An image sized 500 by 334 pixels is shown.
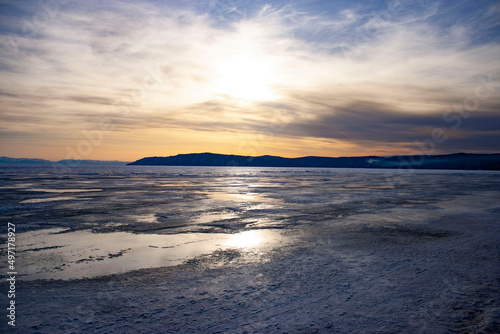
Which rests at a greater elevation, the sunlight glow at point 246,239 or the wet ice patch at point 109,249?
the wet ice patch at point 109,249

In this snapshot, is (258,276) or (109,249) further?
(109,249)

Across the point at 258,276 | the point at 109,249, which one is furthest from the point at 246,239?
the point at 109,249

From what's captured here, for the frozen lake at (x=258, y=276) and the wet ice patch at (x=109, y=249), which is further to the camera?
the wet ice patch at (x=109, y=249)

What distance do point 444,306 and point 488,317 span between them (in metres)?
0.50

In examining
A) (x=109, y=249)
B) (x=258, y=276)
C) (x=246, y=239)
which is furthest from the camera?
(x=246, y=239)

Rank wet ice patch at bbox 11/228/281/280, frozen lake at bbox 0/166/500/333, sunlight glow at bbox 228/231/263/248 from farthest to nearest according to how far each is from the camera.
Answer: sunlight glow at bbox 228/231/263/248
wet ice patch at bbox 11/228/281/280
frozen lake at bbox 0/166/500/333

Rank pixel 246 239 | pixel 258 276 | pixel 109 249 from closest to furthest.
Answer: pixel 258 276
pixel 109 249
pixel 246 239

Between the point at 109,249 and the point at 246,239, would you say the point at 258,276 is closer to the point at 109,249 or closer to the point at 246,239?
the point at 246,239

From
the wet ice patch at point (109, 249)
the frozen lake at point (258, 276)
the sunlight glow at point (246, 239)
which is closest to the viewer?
the frozen lake at point (258, 276)

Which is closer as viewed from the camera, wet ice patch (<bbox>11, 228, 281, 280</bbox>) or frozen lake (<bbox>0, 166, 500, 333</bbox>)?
frozen lake (<bbox>0, 166, 500, 333</bbox>)

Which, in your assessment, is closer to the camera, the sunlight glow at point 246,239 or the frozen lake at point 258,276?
the frozen lake at point 258,276

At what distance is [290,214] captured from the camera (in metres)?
12.7

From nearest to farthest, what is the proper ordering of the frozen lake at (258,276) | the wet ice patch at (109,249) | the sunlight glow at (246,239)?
the frozen lake at (258,276) → the wet ice patch at (109,249) → the sunlight glow at (246,239)

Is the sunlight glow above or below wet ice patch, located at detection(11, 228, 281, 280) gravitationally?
below
